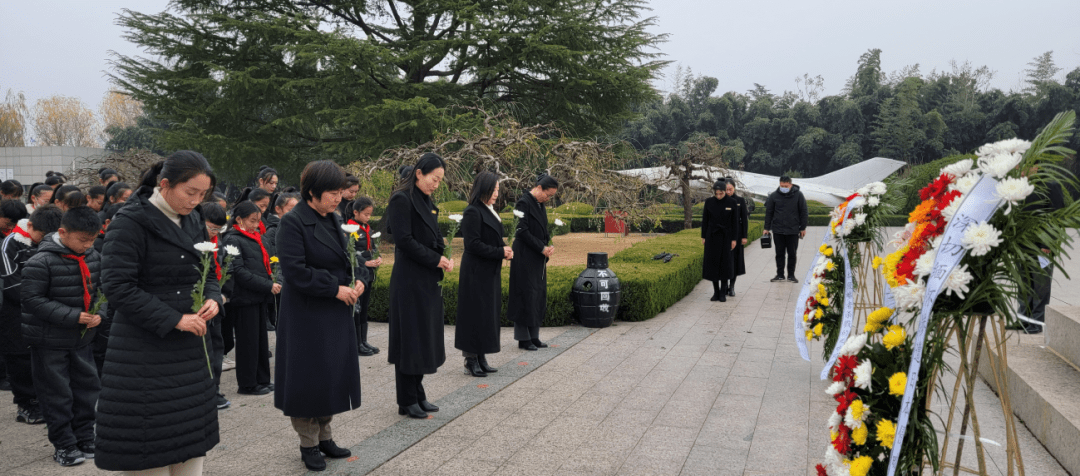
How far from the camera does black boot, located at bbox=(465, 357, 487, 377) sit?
598cm

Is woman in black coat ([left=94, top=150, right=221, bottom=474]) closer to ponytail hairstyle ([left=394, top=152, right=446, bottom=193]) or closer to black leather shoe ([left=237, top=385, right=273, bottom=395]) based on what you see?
ponytail hairstyle ([left=394, top=152, right=446, bottom=193])

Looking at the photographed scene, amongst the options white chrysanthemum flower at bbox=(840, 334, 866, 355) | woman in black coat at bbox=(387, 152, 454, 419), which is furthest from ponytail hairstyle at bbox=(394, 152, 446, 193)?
white chrysanthemum flower at bbox=(840, 334, 866, 355)

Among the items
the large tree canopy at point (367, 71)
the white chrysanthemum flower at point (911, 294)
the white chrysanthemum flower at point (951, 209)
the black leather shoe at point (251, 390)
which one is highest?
the large tree canopy at point (367, 71)

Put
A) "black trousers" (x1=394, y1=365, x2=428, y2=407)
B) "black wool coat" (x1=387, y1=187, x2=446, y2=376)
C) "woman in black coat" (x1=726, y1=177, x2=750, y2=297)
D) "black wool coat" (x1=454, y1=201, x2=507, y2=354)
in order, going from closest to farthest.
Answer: "black wool coat" (x1=387, y1=187, x2=446, y2=376) → "black trousers" (x1=394, y1=365, x2=428, y2=407) → "black wool coat" (x1=454, y1=201, x2=507, y2=354) → "woman in black coat" (x1=726, y1=177, x2=750, y2=297)

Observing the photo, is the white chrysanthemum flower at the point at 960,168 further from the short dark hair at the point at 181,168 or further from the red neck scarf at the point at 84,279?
the red neck scarf at the point at 84,279

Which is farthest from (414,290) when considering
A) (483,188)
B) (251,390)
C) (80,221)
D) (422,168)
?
(80,221)

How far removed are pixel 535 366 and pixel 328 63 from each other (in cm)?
1874

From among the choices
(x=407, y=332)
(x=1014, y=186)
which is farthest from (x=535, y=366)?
(x=1014, y=186)

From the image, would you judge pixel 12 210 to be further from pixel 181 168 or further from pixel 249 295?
pixel 181 168

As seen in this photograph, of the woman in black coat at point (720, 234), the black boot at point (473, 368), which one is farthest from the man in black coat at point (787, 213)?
the black boot at point (473, 368)

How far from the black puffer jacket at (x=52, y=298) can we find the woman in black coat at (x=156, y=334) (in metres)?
1.57

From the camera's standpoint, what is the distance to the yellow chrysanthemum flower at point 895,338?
268 cm

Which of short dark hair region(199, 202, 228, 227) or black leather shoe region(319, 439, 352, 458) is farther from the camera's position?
short dark hair region(199, 202, 228, 227)

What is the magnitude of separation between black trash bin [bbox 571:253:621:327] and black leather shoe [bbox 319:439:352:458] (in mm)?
4560
